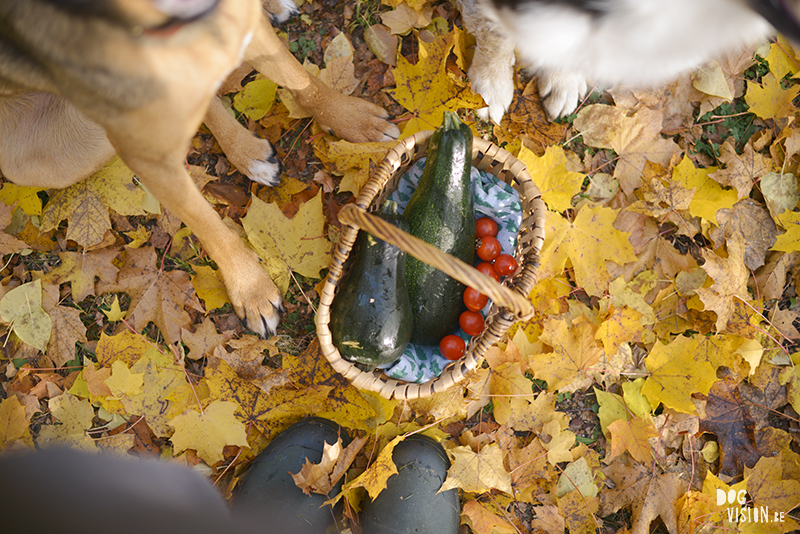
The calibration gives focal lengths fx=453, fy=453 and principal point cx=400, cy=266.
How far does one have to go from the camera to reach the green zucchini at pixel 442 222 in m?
1.96

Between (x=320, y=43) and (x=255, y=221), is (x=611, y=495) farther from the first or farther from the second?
(x=320, y=43)

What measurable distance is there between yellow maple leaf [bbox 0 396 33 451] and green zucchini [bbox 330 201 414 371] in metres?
1.77

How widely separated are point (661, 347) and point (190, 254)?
8.31 ft

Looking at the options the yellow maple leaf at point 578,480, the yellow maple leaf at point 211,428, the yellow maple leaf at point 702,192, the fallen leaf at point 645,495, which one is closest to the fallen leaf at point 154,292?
the yellow maple leaf at point 211,428

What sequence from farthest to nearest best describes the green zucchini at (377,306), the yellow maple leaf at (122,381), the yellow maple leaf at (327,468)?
the yellow maple leaf at (122,381) → the yellow maple leaf at (327,468) → the green zucchini at (377,306)

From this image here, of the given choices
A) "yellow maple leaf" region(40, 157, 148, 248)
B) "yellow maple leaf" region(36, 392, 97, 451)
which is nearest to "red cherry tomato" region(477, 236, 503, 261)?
"yellow maple leaf" region(40, 157, 148, 248)

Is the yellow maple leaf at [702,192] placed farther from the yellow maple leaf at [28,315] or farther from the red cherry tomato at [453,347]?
the yellow maple leaf at [28,315]

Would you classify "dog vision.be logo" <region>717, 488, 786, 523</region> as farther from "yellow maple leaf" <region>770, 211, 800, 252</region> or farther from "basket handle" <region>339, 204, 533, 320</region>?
"basket handle" <region>339, 204, 533, 320</region>

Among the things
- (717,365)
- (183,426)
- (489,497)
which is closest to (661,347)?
(717,365)

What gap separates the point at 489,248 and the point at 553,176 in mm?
588

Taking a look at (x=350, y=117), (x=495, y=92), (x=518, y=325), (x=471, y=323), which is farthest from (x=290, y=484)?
(x=495, y=92)

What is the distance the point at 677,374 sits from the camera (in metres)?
2.31

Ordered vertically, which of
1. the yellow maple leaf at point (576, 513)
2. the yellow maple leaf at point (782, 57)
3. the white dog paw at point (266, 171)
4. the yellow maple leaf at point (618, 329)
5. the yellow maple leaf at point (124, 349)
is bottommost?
the yellow maple leaf at point (576, 513)

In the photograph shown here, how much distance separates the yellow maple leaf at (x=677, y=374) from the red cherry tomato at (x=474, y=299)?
994 millimetres
